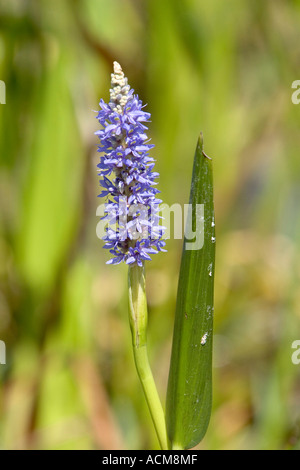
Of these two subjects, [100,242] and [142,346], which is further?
[100,242]

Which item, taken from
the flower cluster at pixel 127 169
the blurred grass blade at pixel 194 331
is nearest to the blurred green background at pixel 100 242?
the blurred grass blade at pixel 194 331

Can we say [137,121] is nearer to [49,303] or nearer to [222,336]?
[49,303]

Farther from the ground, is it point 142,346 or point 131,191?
point 131,191

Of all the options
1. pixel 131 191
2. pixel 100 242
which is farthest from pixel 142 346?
pixel 100 242

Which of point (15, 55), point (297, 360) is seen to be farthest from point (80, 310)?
point (15, 55)

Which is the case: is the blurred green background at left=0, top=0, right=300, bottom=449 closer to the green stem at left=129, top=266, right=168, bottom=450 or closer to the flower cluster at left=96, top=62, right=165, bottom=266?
the green stem at left=129, top=266, right=168, bottom=450

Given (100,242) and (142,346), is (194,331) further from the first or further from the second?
(100,242)
